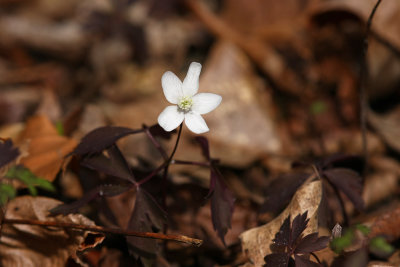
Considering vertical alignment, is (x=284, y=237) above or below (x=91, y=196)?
below

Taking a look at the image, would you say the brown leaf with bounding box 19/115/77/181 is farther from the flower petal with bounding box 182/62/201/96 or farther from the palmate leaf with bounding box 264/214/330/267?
the palmate leaf with bounding box 264/214/330/267

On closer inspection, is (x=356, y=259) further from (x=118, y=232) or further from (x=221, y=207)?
(x=118, y=232)

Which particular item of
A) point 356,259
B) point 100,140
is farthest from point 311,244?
point 100,140

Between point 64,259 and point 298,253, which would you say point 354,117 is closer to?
point 298,253

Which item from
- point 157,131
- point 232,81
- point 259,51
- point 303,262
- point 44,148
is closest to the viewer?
point 303,262

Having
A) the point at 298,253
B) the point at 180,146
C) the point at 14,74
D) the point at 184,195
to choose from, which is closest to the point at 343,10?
the point at 180,146

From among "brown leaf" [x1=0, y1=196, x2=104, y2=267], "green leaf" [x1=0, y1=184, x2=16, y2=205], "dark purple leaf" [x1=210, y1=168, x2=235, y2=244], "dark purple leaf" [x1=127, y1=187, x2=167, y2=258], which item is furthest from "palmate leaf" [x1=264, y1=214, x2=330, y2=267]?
"green leaf" [x1=0, y1=184, x2=16, y2=205]

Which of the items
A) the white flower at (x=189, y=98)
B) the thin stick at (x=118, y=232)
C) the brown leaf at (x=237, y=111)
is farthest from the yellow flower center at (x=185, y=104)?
the brown leaf at (x=237, y=111)
